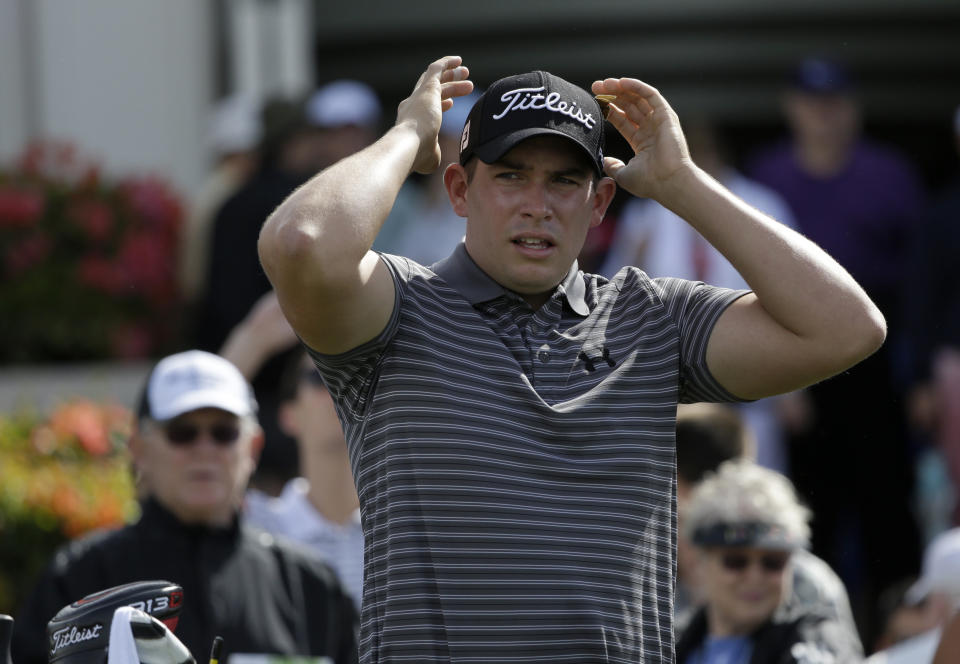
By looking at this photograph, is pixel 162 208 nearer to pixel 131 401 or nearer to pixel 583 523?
pixel 131 401

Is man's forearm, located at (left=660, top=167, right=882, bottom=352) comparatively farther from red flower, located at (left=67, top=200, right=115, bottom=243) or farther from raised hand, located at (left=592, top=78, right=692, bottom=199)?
red flower, located at (left=67, top=200, right=115, bottom=243)

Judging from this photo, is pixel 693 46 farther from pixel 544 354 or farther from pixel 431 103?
pixel 544 354

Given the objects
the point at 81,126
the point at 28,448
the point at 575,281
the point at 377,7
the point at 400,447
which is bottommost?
the point at 28,448

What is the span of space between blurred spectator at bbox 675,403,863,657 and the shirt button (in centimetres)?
192

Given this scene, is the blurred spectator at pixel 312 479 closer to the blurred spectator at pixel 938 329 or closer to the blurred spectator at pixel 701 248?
the blurred spectator at pixel 701 248

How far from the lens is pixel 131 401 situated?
760 centimetres

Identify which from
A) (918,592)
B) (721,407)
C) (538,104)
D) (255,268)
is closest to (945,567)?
(918,592)

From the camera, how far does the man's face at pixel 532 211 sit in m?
2.93

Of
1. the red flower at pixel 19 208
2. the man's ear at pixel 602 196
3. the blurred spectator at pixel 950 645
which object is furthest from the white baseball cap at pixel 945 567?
the red flower at pixel 19 208

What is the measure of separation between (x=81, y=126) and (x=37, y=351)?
1382mm

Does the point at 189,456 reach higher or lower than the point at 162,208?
lower

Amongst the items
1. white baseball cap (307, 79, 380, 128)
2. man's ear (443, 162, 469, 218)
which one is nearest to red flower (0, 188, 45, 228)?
white baseball cap (307, 79, 380, 128)

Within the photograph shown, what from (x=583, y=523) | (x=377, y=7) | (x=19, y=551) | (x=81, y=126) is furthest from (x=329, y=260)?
(x=377, y=7)

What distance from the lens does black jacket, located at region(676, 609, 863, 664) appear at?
421 centimetres
